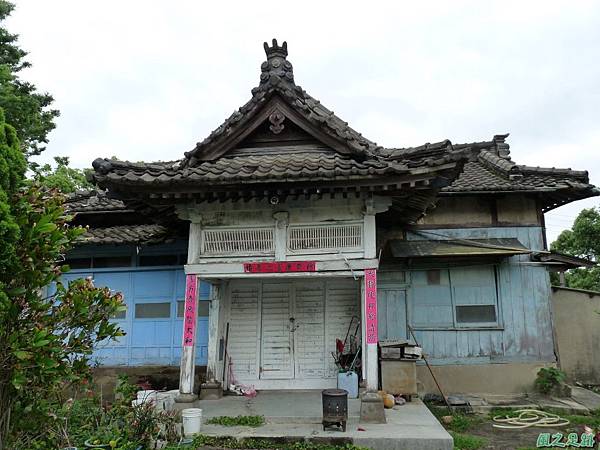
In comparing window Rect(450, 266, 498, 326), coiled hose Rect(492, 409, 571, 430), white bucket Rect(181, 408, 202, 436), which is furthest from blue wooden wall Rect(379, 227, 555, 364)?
white bucket Rect(181, 408, 202, 436)

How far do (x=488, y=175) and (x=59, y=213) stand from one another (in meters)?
11.1

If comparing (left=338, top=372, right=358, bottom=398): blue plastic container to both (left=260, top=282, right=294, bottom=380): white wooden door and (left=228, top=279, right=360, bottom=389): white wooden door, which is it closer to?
(left=228, top=279, right=360, bottom=389): white wooden door

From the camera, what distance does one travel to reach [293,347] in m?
10.2

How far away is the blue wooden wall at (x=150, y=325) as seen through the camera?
34.5 ft

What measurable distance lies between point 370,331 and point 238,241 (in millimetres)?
2952

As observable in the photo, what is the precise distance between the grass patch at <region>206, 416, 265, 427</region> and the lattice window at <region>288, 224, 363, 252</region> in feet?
9.67

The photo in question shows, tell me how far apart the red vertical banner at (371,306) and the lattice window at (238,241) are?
1.87 meters

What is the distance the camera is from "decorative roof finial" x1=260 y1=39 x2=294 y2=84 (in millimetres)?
9619

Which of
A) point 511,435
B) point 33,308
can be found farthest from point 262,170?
point 511,435

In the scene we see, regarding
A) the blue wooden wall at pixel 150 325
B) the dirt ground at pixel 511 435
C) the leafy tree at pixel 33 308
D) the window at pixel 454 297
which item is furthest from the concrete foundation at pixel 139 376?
the dirt ground at pixel 511 435

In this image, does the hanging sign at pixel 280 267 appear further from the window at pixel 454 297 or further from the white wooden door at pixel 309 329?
the window at pixel 454 297

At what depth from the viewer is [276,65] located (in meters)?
9.81

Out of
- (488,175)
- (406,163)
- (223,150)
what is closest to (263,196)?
(223,150)

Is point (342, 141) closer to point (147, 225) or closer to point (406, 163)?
point (406, 163)
